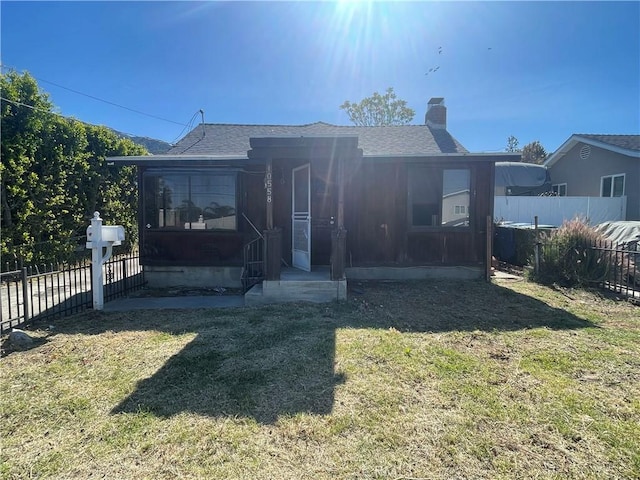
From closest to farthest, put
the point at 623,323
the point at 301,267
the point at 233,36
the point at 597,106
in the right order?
1. the point at 623,323
2. the point at 301,267
3. the point at 233,36
4. the point at 597,106

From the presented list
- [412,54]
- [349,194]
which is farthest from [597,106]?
[349,194]

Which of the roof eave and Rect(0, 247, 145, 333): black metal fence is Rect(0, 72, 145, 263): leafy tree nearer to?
Rect(0, 247, 145, 333): black metal fence

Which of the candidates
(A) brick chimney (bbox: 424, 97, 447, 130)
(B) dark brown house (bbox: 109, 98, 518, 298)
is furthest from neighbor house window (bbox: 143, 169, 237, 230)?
(A) brick chimney (bbox: 424, 97, 447, 130)

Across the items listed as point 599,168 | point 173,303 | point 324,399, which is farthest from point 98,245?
point 599,168

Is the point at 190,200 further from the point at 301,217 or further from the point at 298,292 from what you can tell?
the point at 298,292

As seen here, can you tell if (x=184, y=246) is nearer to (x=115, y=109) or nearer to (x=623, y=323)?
(x=623, y=323)

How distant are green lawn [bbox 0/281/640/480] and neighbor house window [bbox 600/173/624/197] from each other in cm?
1202

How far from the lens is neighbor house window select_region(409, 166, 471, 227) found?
23.4ft

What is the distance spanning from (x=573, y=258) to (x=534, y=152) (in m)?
34.2

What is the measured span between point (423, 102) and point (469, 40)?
7.50 feet

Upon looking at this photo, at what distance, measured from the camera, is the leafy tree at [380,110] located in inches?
1329

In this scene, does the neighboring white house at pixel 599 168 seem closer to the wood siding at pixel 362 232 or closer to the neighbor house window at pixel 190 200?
the wood siding at pixel 362 232

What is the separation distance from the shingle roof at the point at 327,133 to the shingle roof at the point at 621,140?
8944 mm

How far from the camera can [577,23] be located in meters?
7.88
